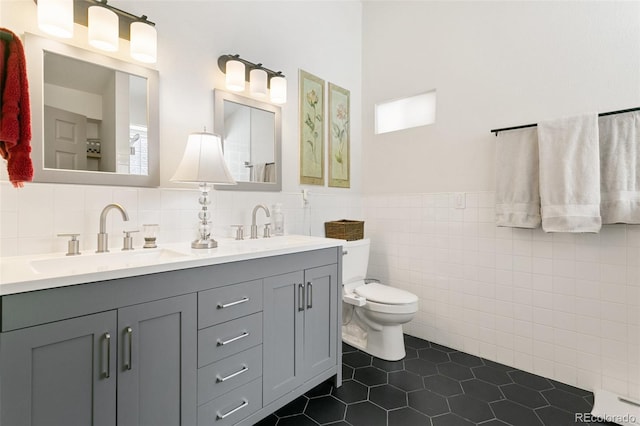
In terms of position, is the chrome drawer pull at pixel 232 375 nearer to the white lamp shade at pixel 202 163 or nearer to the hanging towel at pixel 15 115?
the white lamp shade at pixel 202 163

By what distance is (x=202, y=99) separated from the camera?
73.6 inches

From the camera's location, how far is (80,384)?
0.99 meters

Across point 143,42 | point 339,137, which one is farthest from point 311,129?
point 143,42

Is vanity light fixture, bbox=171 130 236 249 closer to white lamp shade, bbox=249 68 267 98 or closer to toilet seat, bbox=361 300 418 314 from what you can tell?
white lamp shade, bbox=249 68 267 98

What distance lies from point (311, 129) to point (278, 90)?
45 centimetres

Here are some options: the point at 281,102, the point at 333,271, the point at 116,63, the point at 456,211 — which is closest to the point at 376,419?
the point at 333,271

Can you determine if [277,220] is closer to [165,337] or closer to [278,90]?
[278,90]

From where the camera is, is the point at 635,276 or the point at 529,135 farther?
the point at 529,135

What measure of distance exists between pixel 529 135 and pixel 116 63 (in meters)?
2.35

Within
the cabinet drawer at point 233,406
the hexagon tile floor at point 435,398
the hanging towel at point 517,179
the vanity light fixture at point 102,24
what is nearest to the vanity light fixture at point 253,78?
the vanity light fixture at point 102,24

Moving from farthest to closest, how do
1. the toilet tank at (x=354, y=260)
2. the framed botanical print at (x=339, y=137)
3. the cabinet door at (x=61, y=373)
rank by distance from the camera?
the framed botanical print at (x=339, y=137) → the toilet tank at (x=354, y=260) → the cabinet door at (x=61, y=373)

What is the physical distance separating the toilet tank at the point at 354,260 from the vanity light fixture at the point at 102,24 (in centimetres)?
170

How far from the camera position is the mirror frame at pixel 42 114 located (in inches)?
51.8

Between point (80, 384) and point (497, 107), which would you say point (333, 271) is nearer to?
point (80, 384)
